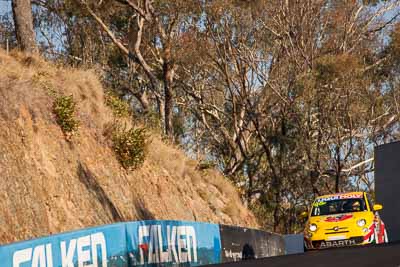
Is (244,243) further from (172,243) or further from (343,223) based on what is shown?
(172,243)

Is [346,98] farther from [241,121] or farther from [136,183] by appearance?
[136,183]

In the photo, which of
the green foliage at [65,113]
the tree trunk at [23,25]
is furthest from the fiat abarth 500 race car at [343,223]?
the tree trunk at [23,25]

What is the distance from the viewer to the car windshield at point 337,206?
20469 millimetres

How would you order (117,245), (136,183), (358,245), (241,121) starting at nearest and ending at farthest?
(117,245)
(358,245)
(136,183)
(241,121)

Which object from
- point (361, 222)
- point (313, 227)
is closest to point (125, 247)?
point (313, 227)

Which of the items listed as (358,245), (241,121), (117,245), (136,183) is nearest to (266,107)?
(241,121)

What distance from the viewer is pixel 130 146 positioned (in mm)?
26109

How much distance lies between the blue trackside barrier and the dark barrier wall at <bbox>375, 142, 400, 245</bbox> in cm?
1472

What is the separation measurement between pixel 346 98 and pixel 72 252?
32.5 m

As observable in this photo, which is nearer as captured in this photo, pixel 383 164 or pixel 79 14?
pixel 383 164

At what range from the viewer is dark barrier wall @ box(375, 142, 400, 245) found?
3381 cm

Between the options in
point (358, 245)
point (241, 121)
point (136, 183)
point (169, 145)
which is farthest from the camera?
point (241, 121)

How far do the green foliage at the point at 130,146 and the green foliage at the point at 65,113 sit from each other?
2875mm

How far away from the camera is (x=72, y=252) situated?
13516mm
